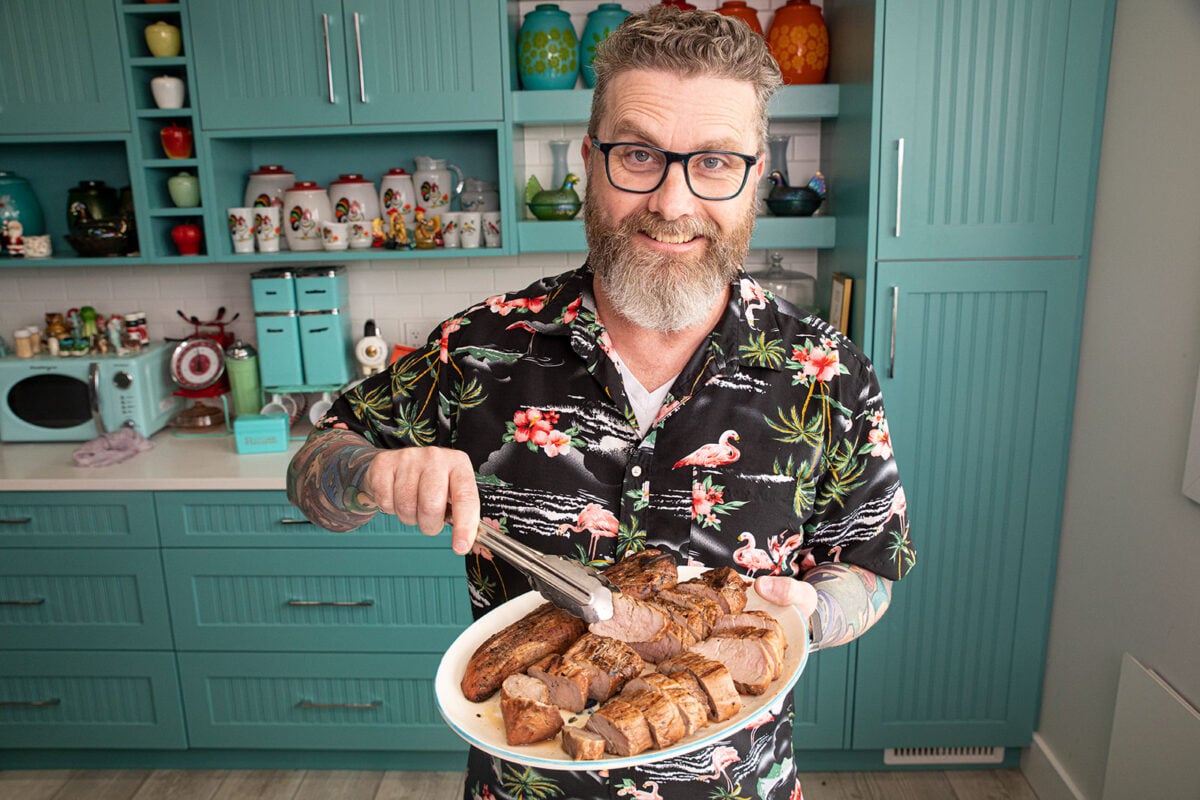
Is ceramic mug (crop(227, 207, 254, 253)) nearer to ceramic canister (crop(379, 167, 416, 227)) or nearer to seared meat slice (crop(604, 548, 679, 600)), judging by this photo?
ceramic canister (crop(379, 167, 416, 227))

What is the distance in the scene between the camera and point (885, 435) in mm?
1318

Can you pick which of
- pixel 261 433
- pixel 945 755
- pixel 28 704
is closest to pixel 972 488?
pixel 945 755

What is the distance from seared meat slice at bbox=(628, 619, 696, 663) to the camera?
108 centimetres

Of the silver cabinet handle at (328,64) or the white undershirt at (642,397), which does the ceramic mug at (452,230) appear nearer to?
the silver cabinet handle at (328,64)

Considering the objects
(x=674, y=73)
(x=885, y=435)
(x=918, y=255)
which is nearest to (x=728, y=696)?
(x=885, y=435)

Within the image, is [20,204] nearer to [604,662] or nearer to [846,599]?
[604,662]

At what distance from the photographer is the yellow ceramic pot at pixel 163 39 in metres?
2.64

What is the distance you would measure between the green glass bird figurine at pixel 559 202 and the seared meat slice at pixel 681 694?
1.98 meters

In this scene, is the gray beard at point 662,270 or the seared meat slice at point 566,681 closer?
the seared meat slice at point 566,681

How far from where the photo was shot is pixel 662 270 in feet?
4.00

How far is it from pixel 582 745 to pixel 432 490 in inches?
12.1

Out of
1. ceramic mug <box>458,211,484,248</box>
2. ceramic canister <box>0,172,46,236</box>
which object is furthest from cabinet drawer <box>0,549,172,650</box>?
ceramic mug <box>458,211,484,248</box>

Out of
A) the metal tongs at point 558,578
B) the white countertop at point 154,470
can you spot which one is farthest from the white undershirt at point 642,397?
the white countertop at point 154,470

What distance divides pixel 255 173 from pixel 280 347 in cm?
58
